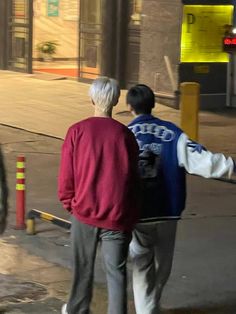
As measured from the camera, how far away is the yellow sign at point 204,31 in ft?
57.7

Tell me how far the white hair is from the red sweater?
14 centimetres

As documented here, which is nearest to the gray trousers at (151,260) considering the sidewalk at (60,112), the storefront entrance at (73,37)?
the sidewalk at (60,112)

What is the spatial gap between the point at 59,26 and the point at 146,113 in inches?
753

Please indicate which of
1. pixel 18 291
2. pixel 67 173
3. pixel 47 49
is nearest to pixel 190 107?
pixel 18 291

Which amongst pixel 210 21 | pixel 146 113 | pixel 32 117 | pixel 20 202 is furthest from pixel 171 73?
pixel 146 113

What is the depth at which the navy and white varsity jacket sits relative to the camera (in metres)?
5.77

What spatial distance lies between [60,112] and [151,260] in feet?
36.7

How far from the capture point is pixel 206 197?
10.6 meters

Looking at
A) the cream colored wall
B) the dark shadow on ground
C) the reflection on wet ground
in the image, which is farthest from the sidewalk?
the dark shadow on ground

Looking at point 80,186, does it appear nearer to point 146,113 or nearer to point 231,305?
point 146,113

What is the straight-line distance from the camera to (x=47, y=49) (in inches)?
961

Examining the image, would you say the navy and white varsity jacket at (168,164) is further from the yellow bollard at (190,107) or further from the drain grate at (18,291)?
the yellow bollard at (190,107)

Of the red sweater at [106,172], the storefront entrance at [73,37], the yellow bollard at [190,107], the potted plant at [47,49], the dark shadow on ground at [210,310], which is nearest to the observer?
the red sweater at [106,172]

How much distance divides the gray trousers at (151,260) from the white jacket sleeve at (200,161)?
15.1 inches
